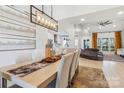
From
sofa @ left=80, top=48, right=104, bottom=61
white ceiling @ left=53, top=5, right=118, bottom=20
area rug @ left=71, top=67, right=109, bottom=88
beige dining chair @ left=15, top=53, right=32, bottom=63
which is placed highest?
white ceiling @ left=53, top=5, right=118, bottom=20

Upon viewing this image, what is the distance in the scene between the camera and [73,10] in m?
6.45

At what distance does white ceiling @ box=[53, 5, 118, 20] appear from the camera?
218 inches

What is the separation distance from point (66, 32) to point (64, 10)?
2227mm

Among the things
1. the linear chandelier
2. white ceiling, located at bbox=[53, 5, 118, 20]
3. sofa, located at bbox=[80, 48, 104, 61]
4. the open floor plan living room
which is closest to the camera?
the open floor plan living room

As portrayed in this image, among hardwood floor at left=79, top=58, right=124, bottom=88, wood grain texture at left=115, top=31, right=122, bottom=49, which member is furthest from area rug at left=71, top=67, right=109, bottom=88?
wood grain texture at left=115, top=31, right=122, bottom=49

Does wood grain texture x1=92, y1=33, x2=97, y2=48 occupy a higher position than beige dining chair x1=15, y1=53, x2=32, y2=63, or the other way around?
wood grain texture x1=92, y1=33, x2=97, y2=48

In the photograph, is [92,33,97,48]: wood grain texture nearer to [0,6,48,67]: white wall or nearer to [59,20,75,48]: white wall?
[59,20,75,48]: white wall

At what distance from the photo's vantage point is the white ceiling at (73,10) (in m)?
5.54

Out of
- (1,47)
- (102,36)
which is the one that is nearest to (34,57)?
(1,47)

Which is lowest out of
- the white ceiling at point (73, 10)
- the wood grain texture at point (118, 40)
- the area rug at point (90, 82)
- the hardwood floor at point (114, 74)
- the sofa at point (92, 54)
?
the area rug at point (90, 82)

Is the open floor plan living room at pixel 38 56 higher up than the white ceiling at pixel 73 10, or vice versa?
the white ceiling at pixel 73 10

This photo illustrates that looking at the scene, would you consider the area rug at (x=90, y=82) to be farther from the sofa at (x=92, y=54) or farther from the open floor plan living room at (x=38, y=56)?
the sofa at (x=92, y=54)

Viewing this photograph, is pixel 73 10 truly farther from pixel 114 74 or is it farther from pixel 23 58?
pixel 23 58

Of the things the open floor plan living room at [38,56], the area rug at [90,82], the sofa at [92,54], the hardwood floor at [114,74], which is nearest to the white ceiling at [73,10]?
the open floor plan living room at [38,56]
